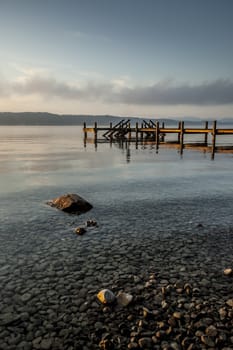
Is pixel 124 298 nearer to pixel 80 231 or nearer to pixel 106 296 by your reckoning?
A: pixel 106 296

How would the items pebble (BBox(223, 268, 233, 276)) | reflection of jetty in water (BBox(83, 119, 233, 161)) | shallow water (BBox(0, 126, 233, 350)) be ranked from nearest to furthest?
shallow water (BBox(0, 126, 233, 350)), pebble (BBox(223, 268, 233, 276)), reflection of jetty in water (BBox(83, 119, 233, 161))

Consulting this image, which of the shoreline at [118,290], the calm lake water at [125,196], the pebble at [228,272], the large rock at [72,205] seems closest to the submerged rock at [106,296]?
the shoreline at [118,290]

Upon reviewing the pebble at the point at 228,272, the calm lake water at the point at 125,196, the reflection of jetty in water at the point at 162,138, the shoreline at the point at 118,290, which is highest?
the reflection of jetty in water at the point at 162,138

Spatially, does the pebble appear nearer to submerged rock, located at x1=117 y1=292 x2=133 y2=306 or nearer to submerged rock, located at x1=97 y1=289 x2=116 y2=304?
submerged rock, located at x1=117 y1=292 x2=133 y2=306

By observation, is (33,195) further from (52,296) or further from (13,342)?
(13,342)

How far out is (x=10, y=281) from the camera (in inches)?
250

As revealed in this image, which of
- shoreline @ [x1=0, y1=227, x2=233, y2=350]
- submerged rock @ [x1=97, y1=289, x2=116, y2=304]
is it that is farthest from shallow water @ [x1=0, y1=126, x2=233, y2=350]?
submerged rock @ [x1=97, y1=289, x2=116, y2=304]

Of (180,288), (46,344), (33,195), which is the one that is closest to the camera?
(46,344)

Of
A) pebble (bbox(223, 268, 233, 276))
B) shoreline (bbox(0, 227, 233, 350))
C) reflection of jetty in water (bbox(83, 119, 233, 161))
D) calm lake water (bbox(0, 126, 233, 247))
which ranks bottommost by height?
calm lake water (bbox(0, 126, 233, 247))

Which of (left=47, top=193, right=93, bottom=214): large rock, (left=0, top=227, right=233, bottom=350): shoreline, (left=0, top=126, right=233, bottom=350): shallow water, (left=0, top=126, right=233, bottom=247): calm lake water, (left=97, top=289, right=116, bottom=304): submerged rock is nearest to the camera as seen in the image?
(left=0, top=227, right=233, bottom=350): shoreline

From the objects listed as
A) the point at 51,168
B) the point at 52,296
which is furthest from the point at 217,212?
the point at 51,168

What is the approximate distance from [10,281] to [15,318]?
1.36 metres

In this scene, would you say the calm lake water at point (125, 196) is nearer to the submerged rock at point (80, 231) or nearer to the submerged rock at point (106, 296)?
the submerged rock at point (80, 231)

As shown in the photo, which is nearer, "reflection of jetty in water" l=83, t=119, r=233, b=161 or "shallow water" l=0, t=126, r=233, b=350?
"shallow water" l=0, t=126, r=233, b=350
